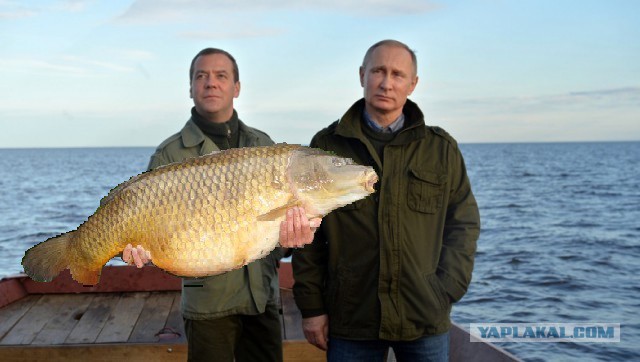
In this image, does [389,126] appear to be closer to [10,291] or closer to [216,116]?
[216,116]

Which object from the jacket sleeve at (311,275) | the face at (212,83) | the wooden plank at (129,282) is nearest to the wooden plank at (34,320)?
the wooden plank at (129,282)

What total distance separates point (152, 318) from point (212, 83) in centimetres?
376

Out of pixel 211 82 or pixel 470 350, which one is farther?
pixel 470 350

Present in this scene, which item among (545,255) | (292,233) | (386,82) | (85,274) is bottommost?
(545,255)

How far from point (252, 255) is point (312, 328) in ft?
3.24

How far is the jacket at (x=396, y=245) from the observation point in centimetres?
380

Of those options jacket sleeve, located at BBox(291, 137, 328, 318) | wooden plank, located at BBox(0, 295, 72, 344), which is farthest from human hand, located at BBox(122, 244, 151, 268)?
wooden plank, located at BBox(0, 295, 72, 344)

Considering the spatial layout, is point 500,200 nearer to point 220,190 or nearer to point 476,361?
point 476,361

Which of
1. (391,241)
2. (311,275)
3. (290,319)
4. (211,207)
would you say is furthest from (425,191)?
(290,319)

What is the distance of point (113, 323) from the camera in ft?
23.2

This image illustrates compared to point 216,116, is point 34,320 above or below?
below

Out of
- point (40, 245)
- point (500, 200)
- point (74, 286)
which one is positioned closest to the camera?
point (40, 245)

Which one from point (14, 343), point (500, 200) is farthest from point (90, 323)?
point (500, 200)

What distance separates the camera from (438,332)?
12.6 feet
